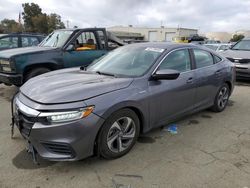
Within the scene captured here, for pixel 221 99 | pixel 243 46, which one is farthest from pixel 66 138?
pixel 243 46

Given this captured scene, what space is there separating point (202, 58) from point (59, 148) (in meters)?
Answer: 3.22

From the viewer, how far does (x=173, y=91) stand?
12.8 feet

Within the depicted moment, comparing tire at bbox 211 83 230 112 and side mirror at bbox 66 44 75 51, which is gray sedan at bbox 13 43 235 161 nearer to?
tire at bbox 211 83 230 112

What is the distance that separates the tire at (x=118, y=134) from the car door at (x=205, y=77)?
1618 millimetres

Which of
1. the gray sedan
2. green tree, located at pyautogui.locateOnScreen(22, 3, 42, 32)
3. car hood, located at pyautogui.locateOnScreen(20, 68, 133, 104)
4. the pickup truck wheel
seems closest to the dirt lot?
the gray sedan

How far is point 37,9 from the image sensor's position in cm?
5122

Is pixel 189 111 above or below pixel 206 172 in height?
above

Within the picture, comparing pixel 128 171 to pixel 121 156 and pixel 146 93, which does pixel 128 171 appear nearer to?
pixel 121 156

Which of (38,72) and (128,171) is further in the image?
(38,72)

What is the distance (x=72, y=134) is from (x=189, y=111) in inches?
94.1

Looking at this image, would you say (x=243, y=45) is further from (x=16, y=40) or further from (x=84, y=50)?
(x=16, y=40)

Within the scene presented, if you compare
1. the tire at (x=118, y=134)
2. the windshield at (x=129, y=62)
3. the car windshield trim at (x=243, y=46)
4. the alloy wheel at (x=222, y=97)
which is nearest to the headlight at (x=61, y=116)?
the tire at (x=118, y=134)

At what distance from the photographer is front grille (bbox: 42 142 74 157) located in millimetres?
2821

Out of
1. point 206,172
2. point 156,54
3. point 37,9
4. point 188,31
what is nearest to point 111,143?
point 206,172
